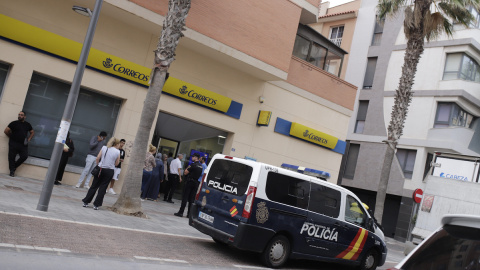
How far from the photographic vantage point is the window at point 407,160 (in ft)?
97.6

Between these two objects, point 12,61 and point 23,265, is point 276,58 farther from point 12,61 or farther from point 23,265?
point 23,265

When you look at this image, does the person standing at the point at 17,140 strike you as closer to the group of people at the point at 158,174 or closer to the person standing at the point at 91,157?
the person standing at the point at 91,157

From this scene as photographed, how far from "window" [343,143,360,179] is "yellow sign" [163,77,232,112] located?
17615mm

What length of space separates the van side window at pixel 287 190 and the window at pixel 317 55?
1226cm

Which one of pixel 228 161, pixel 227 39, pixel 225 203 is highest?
pixel 227 39

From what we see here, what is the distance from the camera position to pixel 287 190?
877 cm

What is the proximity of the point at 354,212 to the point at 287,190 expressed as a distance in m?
2.09

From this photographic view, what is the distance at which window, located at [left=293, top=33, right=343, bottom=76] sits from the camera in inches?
808

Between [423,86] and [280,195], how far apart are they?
24481 millimetres

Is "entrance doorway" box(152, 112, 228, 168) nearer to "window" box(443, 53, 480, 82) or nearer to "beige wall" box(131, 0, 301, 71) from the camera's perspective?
"beige wall" box(131, 0, 301, 71)

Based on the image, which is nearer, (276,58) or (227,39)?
(227,39)

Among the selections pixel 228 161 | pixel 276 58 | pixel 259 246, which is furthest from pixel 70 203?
pixel 276 58

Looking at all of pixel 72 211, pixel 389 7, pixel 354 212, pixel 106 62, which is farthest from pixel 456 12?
pixel 72 211

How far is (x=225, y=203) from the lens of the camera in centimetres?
867
